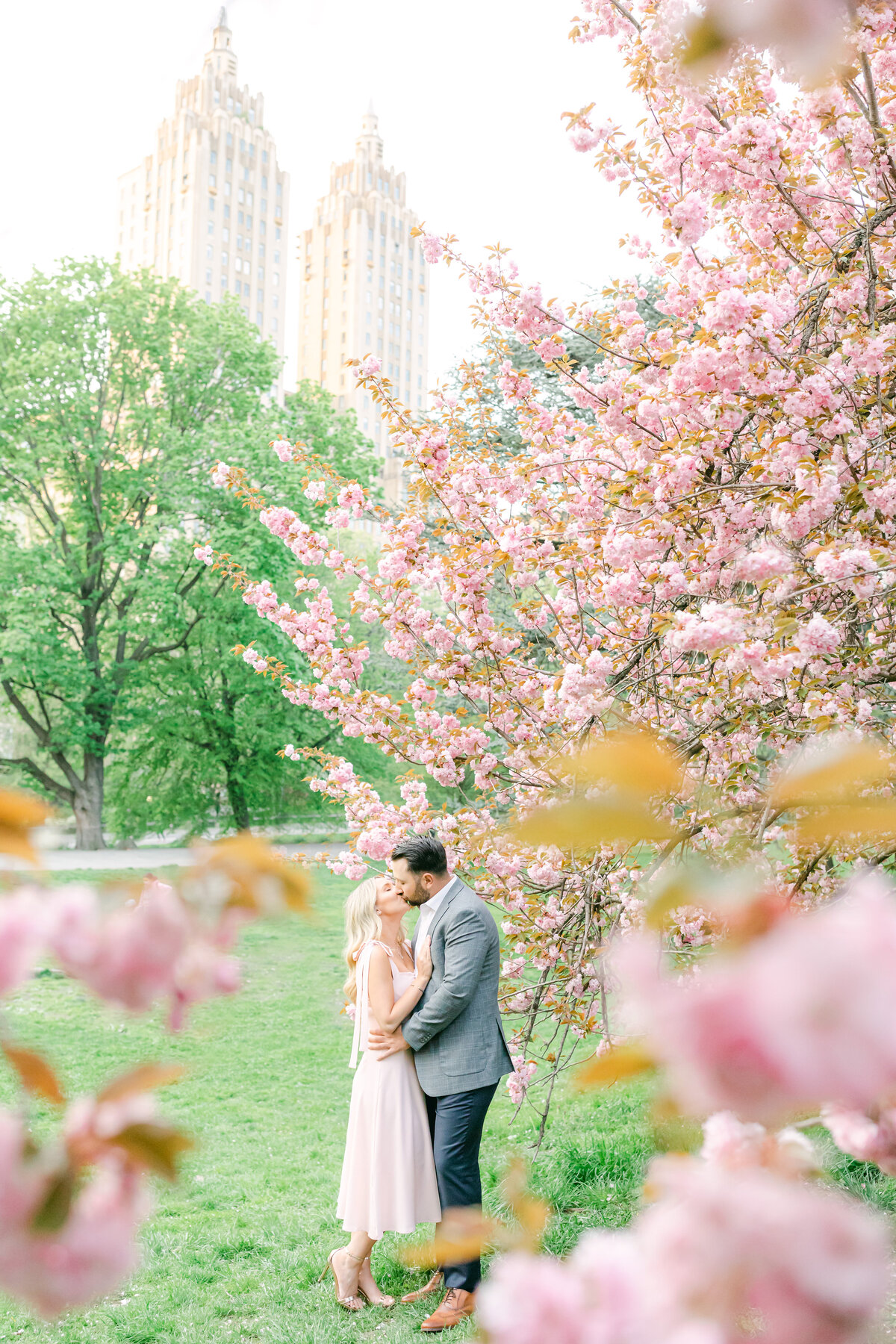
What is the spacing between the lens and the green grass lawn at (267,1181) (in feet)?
12.5

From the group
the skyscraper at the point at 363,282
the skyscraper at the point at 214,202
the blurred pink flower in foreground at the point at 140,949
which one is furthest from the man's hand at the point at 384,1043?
the skyscraper at the point at 363,282

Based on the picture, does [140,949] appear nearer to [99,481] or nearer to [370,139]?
[99,481]

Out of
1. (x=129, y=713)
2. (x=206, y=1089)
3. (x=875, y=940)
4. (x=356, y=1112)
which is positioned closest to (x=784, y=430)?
(x=875, y=940)

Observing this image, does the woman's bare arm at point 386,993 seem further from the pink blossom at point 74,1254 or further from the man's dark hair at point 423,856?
the pink blossom at point 74,1254

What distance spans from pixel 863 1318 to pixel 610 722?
157 inches

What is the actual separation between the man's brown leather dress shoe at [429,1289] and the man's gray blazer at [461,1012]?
2.68 feet

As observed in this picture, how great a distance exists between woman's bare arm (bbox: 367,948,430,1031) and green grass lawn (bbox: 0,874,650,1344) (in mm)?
628

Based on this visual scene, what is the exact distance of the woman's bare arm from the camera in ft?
13.5

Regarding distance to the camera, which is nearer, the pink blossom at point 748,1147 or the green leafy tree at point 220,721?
the pink blossom at point 748,1147

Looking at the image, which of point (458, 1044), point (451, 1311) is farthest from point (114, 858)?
point (451, 1311)

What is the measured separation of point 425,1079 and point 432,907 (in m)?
0.72

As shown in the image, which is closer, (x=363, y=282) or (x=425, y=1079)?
(x=425, y=1079)

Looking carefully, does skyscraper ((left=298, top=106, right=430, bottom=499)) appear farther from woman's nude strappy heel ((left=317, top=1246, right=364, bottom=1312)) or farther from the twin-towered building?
woman's nude strappy heel ((left=317, top=1246, right=364, bottom=1312))

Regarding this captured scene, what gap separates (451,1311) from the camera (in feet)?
Answer: 12.5
